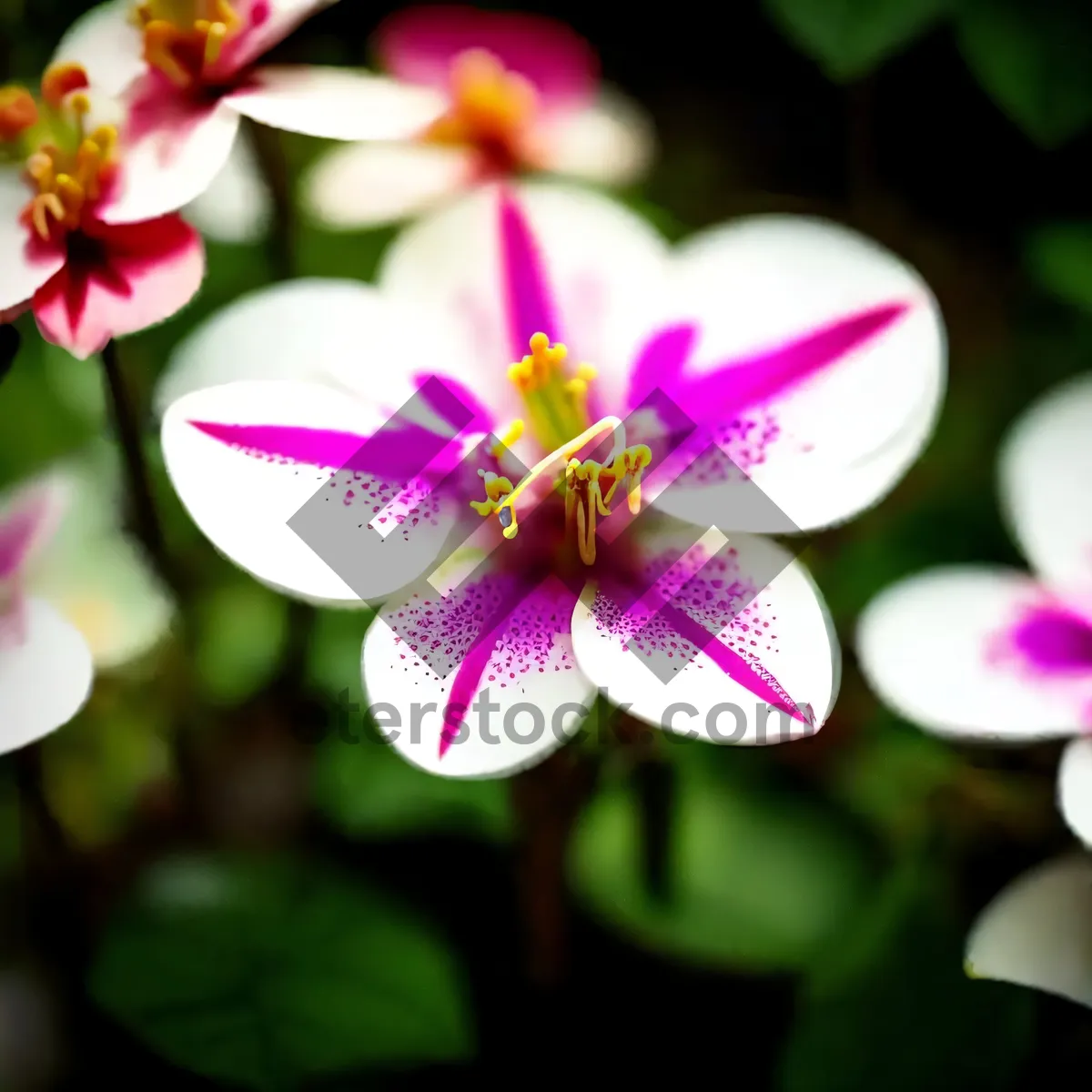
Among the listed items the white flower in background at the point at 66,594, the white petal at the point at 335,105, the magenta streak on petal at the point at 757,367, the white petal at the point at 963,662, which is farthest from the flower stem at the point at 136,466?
the white petal at the point at 963,662

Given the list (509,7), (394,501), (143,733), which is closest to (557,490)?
(394,501)

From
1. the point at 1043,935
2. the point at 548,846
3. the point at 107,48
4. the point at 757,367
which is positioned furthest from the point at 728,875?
the point at 107,48

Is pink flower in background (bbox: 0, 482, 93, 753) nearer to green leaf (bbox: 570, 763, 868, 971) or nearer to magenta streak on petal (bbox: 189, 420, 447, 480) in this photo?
magenta streak on petal (bbox: 189, 420, 447, 480)

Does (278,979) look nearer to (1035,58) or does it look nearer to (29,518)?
(29,518)

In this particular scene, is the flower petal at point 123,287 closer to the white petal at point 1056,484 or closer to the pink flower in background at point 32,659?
the pink flower in background at point 32,659

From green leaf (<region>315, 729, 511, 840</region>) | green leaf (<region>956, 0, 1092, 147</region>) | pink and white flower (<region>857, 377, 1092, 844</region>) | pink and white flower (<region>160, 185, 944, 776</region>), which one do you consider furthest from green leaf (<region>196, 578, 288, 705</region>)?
green leaf (<region>956, 0, 1092, 147</region>)
